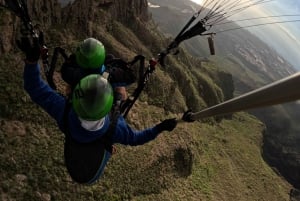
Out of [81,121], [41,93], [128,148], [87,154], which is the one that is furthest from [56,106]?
[128,148]

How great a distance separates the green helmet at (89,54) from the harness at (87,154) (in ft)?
3.34

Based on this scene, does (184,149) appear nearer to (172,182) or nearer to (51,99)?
(172,182)

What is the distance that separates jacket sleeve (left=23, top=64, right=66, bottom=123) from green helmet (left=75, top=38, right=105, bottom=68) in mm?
745

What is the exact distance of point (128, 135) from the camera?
25.2 feet

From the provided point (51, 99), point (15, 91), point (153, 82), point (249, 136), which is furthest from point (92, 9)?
point (249, 136)

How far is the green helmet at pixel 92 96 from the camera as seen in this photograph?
5.82 meters

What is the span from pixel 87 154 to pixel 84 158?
93 mm

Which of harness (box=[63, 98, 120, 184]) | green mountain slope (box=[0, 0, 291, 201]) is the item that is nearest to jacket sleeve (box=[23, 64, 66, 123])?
harness (box=[63, 98, 120, 184])

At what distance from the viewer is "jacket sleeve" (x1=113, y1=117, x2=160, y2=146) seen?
746 cm

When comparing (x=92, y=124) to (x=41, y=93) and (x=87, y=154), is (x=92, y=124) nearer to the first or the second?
(x=87, y=154)

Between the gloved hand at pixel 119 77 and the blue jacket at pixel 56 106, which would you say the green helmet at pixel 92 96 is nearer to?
the blue jacket at pixel 56 106

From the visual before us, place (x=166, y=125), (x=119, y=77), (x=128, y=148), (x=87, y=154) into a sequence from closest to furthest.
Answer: (x=87, y=154) < (x=119, y=77) < (x=166, y=125) < (x=128, y=148)

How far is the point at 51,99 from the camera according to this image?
7039 mm

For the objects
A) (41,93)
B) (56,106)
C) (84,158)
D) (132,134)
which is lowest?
(84,158)
